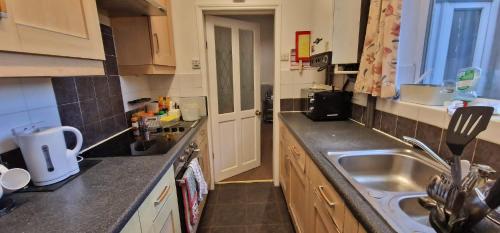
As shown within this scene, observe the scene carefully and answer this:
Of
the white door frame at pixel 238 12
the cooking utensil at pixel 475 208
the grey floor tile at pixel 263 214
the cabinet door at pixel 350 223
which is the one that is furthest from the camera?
the white door frame at pixel 238 12

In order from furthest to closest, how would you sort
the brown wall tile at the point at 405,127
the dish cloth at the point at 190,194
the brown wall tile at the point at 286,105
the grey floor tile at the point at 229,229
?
the brown wall tile at the point at 286,105 < the grey floor tile at the point at 229,229 < the dish cloth at the point at 190,194 < the brown wall tile at the point at 405,127

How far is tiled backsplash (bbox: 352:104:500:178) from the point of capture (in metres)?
0.86


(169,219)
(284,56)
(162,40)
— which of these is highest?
(162,40)

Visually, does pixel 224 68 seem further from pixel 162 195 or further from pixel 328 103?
pixel 162 195

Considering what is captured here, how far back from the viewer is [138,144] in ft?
4.78

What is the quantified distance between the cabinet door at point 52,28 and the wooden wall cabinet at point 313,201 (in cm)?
113

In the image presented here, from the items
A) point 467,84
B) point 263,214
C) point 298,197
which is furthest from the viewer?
point 263,214

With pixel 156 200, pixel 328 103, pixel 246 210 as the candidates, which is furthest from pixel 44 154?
pixel 328 103

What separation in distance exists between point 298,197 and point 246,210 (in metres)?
0.71

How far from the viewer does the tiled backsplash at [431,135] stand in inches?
33.8

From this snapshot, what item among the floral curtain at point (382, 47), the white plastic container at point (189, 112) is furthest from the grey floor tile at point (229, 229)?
the floral curtain at point (382, 47)

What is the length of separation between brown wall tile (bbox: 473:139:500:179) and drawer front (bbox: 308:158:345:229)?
573mm

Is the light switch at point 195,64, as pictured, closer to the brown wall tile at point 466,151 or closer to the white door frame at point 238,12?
the white door frame at point 238,12

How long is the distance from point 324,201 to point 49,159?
3.91ft
